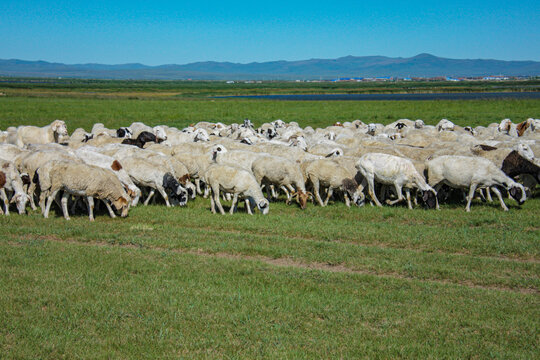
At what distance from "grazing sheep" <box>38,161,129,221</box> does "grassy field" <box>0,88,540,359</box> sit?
1.50 feet

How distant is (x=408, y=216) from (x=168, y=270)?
7.28 metres

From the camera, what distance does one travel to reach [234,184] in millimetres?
14344

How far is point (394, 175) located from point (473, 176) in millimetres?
2174

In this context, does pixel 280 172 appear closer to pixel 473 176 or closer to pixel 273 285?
pixel 473 176

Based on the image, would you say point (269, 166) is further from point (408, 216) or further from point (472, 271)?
point (472, 271)

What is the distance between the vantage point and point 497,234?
1215 centimetres

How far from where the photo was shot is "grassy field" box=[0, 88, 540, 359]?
6.88m

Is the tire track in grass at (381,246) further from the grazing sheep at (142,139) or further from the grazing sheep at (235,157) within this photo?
the grazing sheep at (142,139)

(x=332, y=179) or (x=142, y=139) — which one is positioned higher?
(x=142, y=139)

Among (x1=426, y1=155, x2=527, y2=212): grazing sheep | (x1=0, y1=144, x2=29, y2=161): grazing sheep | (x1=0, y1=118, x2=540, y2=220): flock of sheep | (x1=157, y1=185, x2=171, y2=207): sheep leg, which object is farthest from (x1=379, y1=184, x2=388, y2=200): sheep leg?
Answer: (x1=0, y1=144, x2=29, y2=161): grazing sheep

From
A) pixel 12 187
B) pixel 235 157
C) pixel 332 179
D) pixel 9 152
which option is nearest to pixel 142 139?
pixel 9 152

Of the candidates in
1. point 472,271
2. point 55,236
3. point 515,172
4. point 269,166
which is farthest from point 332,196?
point 55,236

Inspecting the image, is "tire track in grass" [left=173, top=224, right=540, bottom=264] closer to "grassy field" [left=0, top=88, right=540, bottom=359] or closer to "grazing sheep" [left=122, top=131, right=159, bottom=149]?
"grassy field" [left=0, top=88, right=540, bottom=359]

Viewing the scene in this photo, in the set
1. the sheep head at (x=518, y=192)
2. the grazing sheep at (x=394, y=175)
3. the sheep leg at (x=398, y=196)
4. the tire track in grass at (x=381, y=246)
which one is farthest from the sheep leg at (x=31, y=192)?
→ the sheep head at (x=518, y=192)
